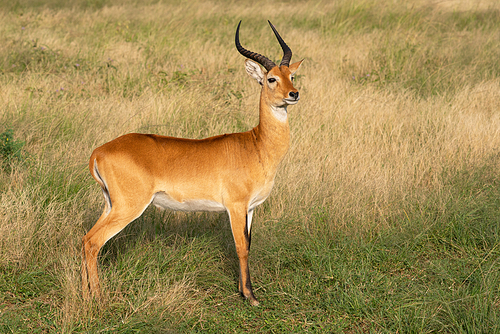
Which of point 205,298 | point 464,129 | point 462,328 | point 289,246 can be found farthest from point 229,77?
point 462,328

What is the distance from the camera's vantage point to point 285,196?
4867 millimetres

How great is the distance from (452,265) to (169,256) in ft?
7.23

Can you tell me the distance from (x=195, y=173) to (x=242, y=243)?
60 cm

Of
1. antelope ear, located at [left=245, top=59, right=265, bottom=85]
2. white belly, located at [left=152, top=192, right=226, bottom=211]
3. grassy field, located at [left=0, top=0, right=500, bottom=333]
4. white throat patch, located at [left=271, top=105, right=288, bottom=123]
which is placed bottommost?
grassy field, located at [left=0, top=0, right=500, bottom=333]

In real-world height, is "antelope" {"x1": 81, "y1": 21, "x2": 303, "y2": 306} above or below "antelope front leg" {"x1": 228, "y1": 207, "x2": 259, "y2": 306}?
above

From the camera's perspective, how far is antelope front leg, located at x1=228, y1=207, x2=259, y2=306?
3.62 metres

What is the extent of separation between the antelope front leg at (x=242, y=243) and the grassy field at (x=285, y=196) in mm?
105

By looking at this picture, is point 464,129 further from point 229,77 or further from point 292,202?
point 229,77

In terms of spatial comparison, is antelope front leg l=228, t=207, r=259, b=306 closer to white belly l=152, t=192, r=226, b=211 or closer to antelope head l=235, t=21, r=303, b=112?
white belly l=152, t=192, r=226, b=211

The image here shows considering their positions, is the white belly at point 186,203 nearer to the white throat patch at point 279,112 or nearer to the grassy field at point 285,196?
the grassy field at point 285,196

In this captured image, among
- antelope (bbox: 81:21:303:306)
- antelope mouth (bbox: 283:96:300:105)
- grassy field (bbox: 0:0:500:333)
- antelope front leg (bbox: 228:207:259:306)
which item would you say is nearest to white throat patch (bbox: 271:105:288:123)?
antelope (bbox: 81:21:303:306)

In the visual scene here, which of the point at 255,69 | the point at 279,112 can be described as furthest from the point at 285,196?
the point at 255,69

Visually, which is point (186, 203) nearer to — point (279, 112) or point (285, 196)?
point (279, 112)

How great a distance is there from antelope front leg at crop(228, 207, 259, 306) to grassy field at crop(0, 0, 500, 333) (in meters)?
0.11
